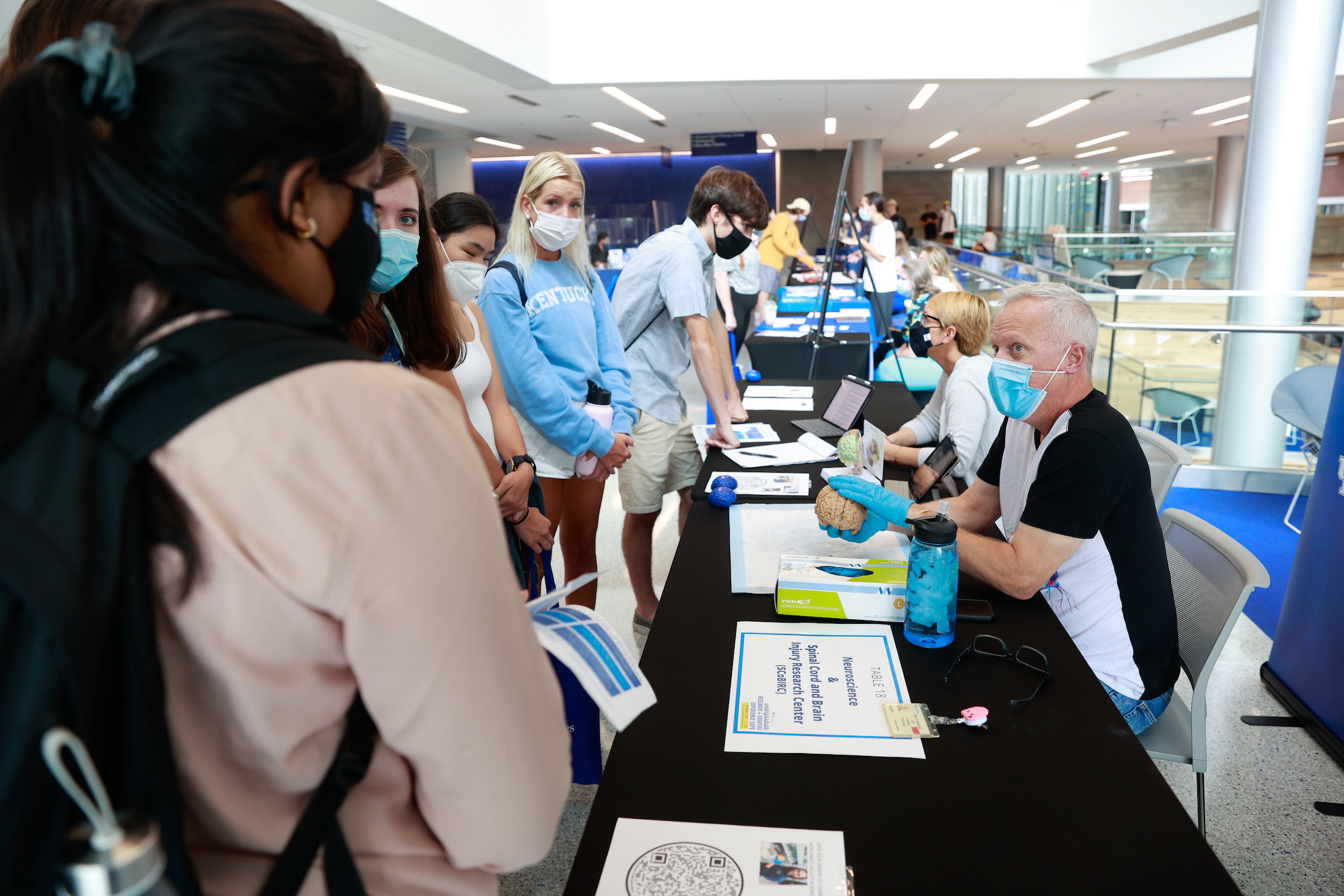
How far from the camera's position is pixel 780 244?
25.8 feet

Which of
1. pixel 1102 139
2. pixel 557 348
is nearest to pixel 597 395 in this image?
pixel 557 348

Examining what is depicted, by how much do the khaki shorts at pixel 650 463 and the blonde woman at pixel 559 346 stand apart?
0.21 m

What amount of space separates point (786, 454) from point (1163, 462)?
102 centimetres

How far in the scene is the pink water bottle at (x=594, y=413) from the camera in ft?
8.25

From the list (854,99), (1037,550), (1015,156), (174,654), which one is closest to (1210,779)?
(1037,550)

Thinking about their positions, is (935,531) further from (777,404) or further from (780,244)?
(780,244)

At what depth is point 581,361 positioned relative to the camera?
97.7 inches

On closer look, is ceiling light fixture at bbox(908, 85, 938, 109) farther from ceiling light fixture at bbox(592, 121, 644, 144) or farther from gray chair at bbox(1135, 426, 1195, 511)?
gray chair at bbox(1135, 426, 1195, 511)

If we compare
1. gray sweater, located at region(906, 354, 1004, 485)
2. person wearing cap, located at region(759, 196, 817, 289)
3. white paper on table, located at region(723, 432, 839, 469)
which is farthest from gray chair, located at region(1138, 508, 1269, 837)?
person wearing cap, located at region(759, 196, 817, 289)

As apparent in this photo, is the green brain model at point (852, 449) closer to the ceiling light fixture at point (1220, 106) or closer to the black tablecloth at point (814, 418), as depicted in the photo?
the black tablecloth at point (814, 418)

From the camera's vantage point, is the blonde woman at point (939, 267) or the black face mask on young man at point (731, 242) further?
the blonde woman at point (939, 267)

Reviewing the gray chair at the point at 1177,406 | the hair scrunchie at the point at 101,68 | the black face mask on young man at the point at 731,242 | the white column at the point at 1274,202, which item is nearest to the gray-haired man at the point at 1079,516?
Result: the black face mask on young man at the point at 731,242

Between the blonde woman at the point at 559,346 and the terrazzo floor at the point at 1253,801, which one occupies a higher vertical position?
the blonde woman at the point at 559,346

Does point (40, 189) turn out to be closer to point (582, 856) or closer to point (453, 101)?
point (582, 856)
